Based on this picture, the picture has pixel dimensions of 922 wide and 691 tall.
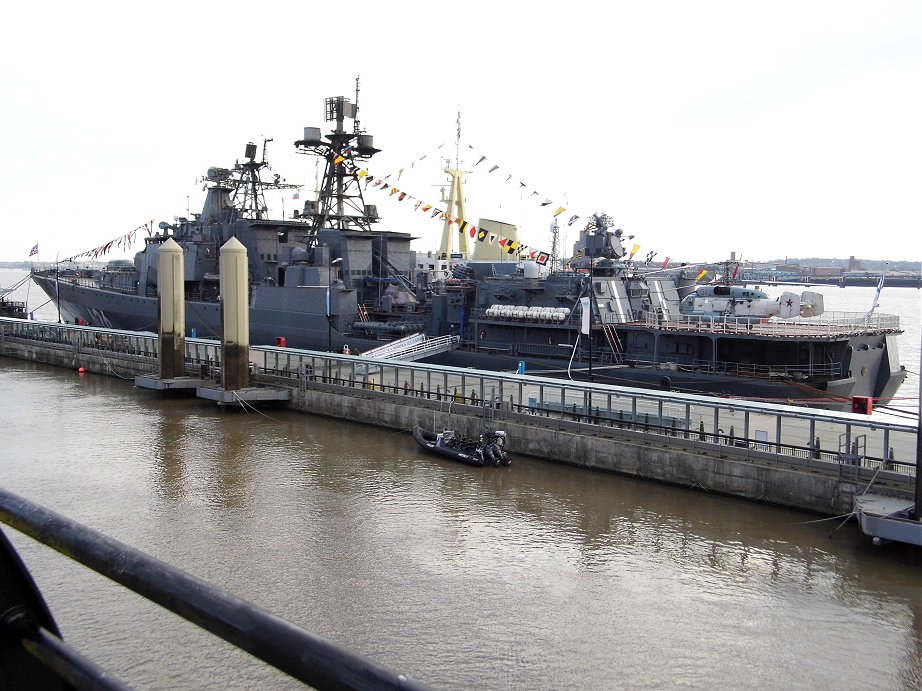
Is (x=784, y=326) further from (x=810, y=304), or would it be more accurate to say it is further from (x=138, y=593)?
(x=138, y=593)

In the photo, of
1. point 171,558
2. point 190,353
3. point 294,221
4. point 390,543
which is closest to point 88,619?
point 171,558

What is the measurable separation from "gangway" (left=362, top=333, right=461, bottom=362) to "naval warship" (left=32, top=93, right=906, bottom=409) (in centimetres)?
28

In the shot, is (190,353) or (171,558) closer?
(171,558)

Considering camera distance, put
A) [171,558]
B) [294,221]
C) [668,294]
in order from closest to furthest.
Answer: [171,558]
[668,294]
[294,221]

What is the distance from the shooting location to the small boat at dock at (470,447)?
23.5m

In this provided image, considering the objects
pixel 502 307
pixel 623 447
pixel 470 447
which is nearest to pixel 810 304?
pixel 502 307

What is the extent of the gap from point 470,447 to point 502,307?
14.5 meters

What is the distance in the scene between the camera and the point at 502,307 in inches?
1494

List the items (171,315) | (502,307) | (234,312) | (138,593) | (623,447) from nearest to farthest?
1. (138,593)
2. (623,447)
3. (234,312)
4. (171,315)
5. (502,307)

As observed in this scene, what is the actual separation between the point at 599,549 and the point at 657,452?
550 cm

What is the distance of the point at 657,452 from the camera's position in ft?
71.5

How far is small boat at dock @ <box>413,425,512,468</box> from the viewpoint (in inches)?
925

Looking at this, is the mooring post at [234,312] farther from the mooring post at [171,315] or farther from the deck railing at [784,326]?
the deck railing at [784,326]

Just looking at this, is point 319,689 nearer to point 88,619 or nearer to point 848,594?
point 88,619
